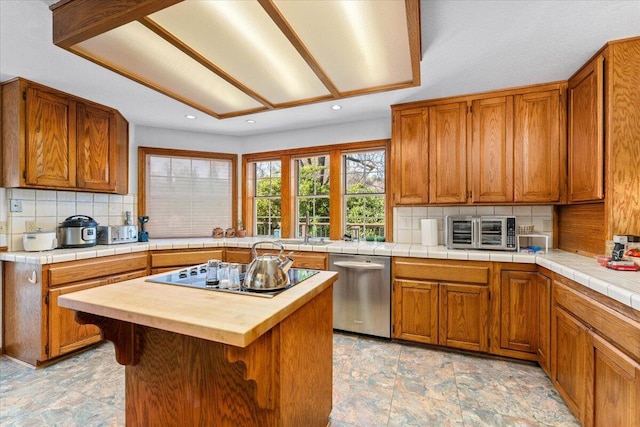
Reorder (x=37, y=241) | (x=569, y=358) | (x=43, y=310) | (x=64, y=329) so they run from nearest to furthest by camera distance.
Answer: (x=569, y=358), (x=43, y=310), (x=64, y=329), (x=37, y=241)

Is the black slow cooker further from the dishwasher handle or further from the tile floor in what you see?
the dishwasher handle

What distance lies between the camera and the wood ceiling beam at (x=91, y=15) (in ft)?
4.50

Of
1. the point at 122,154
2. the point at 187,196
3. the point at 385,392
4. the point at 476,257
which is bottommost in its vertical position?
the point at 385,392

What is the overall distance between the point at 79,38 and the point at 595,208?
3.61m

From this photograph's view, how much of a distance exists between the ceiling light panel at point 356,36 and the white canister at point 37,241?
2.78 metres

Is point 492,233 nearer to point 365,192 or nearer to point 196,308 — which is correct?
point 365,192

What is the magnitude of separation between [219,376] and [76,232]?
8.20 feet

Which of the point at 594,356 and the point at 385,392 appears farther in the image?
the point at 385,392

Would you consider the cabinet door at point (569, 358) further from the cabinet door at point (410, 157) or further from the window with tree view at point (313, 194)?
the window with tree view at point (313, 194)

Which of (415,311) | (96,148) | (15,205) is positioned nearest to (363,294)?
(415,311)

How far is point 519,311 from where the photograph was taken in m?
Result: 2.35

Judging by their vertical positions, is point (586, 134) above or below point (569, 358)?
above

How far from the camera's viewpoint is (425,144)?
289 cm

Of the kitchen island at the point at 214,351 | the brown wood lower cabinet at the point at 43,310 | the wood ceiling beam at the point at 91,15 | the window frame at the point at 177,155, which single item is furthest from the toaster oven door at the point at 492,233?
the brown wood lower cabinet at the point at 43,310
